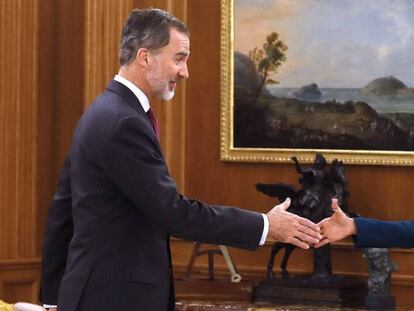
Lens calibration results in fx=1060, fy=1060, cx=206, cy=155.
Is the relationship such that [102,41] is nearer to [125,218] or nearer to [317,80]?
[317,80]

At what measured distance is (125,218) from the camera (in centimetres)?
350

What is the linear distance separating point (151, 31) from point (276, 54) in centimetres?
305

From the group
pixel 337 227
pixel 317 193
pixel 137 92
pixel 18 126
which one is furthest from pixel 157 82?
pixel 18 126

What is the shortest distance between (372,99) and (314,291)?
1218 millimetres

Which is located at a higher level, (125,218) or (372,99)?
(372,99)

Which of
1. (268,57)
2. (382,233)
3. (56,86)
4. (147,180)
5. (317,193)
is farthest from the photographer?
(56,86)

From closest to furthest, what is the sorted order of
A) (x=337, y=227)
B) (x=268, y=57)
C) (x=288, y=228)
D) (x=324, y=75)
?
1. (x=288, y=228)
2. (x=337, y=227)
3. (x=324, y=75)
4. (x=268, y=57)

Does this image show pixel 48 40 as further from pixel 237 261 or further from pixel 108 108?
pixel 108 108

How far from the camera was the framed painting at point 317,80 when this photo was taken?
6375mm

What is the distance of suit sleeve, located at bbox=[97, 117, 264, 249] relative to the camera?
11.3ft

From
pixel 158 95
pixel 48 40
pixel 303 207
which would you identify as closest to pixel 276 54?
pixel 303 207

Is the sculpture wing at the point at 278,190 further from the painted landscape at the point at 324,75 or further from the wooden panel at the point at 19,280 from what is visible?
the wooden panel at the point at 19,280

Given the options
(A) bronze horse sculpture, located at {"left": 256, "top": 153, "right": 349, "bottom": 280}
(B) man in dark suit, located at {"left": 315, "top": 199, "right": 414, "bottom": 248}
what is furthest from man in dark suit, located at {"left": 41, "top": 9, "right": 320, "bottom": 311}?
(A) bronze horse sculpture, located at {"left": 256, "top": 153, "right": 349, "bottom": 280}

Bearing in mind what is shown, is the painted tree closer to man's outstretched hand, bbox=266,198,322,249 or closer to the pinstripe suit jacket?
man's outstretched hand, bbox=266,198,322,249
